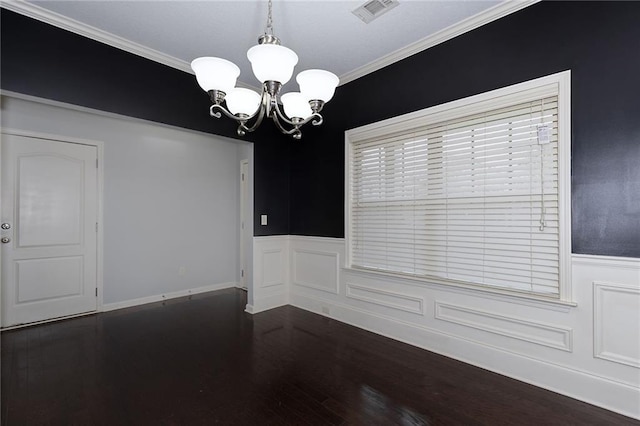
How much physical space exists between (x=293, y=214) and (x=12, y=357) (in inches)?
123

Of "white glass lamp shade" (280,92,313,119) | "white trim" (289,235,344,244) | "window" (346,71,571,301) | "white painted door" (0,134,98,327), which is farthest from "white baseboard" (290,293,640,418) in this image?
"white painted door" (0,134,98,327)

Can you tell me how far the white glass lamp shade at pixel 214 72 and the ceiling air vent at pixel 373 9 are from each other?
1.29 m

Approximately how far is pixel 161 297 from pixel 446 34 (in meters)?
4.90

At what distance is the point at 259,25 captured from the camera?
2.60 metres

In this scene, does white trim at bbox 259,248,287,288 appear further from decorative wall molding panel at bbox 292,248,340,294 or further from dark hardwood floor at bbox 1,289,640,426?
dark hardwood floor at bbox 1,289,640,426

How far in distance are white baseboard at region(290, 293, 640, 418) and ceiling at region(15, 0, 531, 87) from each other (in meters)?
2.69

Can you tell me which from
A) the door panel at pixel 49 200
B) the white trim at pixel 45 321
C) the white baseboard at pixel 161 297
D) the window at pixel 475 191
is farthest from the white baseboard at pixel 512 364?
the door panel at pixel 49 200

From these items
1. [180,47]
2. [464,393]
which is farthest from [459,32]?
[464,393]

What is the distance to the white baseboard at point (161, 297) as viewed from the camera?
13.4 ft

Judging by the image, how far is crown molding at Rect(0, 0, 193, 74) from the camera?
2.36 meters

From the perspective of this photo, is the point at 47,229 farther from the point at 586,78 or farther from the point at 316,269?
the point at 586,78

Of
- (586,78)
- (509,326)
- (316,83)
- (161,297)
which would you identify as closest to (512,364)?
(509,326)

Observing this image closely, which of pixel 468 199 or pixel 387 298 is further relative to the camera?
pixel 387 298

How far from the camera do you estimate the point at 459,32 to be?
2.63m
